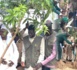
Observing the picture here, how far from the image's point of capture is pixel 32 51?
4.65m

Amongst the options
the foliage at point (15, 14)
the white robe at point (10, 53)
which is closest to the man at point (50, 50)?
the white robe at point (10, 53)

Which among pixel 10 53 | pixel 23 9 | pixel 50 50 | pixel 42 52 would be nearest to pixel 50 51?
pixel 50 50

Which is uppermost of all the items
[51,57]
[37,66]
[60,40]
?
[60,40]

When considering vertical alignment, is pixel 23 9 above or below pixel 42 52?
above

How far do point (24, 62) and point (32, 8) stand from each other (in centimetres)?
125

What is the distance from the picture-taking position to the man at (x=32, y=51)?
15.1 feet

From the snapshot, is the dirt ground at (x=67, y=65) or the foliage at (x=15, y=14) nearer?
the foliage at (x=15, y=14)

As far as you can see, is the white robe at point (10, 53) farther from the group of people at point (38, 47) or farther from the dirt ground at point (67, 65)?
the dirt ground at point (67, 65)

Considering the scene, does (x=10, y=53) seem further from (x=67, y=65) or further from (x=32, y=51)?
(x=67, y=65)

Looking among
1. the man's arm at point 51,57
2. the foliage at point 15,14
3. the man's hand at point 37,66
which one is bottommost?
the man's hand at point 37,66

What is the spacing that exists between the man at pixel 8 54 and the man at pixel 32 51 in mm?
130

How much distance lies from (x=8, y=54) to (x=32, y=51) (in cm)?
38

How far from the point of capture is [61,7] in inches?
180

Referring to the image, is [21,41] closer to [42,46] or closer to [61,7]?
[42,46]
